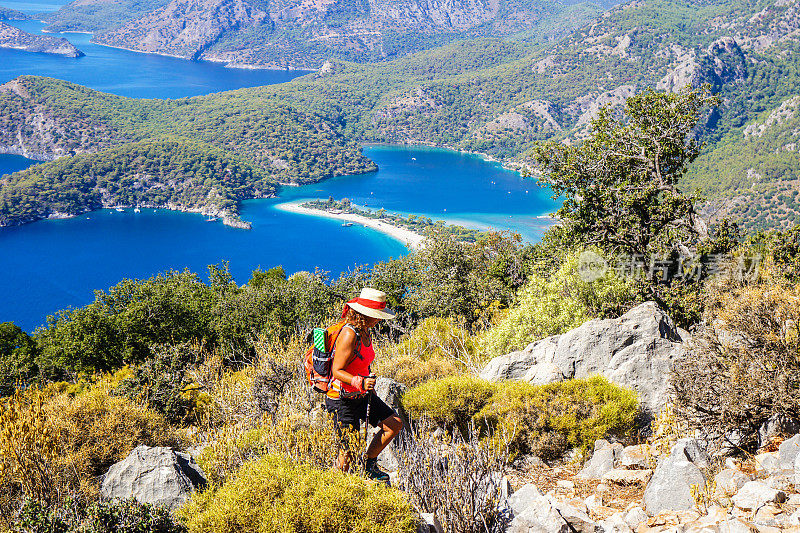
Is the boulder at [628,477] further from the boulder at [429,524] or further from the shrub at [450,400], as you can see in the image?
the boulder at [429,524]

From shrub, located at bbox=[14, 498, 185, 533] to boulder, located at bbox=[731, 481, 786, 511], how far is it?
4.90 meters

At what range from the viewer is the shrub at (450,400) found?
25.0 feet

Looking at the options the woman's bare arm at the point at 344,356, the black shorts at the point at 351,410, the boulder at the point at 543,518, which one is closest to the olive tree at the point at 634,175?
the boulder at the point at 543,518

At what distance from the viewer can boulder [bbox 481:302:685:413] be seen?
27.9ft

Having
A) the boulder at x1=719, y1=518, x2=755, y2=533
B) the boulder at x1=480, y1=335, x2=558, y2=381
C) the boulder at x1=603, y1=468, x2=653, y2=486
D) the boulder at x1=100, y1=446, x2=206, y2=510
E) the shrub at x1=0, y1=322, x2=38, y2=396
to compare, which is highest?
the boulder at x1=719, y1=518, x2=755, y2=533

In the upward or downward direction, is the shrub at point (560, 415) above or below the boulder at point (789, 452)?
below

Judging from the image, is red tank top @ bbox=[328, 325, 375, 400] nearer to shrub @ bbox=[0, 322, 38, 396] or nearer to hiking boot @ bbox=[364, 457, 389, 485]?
hiking boot @ bbox=[364, 457, 389, 485]

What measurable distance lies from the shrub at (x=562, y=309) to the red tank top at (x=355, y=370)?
28.9ft

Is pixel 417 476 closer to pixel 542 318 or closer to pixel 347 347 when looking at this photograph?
pixel 347 347

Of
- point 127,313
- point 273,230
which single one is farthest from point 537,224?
point 127,313

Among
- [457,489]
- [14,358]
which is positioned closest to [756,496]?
[457,489]

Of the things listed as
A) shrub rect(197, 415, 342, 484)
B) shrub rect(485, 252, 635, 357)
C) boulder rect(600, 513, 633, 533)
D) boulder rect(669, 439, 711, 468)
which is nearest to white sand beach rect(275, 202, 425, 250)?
shrub rect(485, 252, 635, 357)

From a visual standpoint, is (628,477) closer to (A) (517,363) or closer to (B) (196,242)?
(A) (517,363)

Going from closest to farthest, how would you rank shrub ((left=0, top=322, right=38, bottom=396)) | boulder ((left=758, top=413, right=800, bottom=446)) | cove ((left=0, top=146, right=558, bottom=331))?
boulder ((left=758, top=413, right=800, bottom=446)), shrub ((left=0, top=322, right=38, bottom=396)), cove ((left=0, top=146, right=558, bottom=331))
